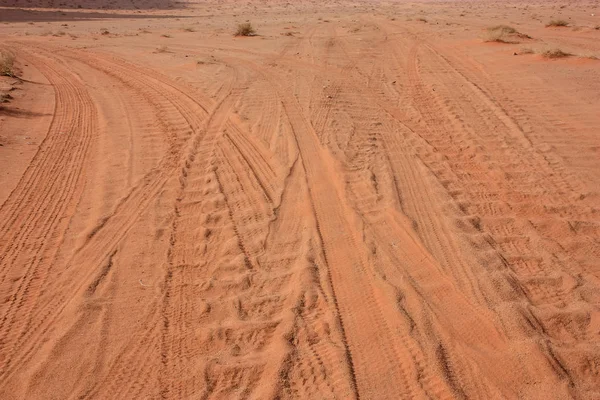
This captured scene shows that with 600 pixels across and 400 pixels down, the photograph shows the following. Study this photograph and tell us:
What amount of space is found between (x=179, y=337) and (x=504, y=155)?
568cm

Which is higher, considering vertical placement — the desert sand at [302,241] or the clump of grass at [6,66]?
the clump of grass at [6,66]

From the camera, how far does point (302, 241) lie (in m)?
4.73

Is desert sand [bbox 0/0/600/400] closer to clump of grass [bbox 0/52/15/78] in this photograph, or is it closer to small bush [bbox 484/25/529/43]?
clump of grass [bbox 0/52/15/78]

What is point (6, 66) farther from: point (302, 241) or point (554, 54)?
point (554, 54)

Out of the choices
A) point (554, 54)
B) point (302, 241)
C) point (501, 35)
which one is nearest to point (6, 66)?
point (302, 241)

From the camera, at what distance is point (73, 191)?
5852mm

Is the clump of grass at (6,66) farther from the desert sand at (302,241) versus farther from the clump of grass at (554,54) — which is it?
the clump of grass at (554,54)

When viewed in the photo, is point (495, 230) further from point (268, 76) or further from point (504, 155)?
point (268, 76)

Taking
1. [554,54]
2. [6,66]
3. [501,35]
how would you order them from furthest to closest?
[501,35] → [554,54] → [6,66]

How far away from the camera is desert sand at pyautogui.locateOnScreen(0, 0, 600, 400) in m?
3.33

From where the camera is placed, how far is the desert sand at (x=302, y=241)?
10.9 feet

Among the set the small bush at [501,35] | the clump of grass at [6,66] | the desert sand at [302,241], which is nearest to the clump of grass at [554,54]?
the desert sand at [302,241]

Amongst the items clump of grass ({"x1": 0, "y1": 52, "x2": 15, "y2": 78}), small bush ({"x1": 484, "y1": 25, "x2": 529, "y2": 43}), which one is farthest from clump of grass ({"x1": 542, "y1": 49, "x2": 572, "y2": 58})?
clump of grass ({"x1": 0, "y1": 52, "x2": 15, "y2": 78})

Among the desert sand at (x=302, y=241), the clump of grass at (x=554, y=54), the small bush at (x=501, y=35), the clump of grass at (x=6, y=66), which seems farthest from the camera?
the small bush at (x=501, y=35)
